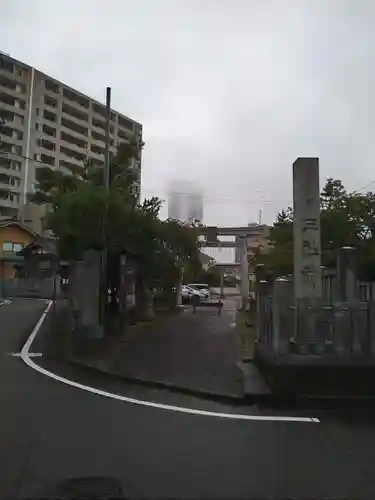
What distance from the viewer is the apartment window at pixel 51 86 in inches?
3023

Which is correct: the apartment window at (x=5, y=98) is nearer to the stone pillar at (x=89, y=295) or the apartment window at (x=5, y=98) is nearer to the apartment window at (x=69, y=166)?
the apartment window at (x=69, y=166)

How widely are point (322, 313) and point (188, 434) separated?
11.1ft

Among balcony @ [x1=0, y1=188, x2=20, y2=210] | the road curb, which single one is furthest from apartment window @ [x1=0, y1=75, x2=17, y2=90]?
the road curb

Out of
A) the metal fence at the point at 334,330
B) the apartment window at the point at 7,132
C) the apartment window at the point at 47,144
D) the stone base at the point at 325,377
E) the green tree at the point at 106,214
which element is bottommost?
the stone base at the point at 325,377

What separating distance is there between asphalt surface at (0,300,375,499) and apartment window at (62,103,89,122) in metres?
76.3

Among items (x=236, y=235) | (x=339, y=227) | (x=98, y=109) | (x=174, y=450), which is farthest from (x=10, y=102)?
(x=174, y=450)

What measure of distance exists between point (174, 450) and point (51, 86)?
257 feet

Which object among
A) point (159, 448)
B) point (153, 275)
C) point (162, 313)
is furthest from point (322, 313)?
point (162, 313)

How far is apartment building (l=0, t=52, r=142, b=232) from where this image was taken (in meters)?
69.7

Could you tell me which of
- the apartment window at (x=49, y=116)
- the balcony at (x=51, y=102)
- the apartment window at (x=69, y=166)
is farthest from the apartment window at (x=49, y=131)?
the apartment window at (x=69, y=166)

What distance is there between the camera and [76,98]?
8288cm

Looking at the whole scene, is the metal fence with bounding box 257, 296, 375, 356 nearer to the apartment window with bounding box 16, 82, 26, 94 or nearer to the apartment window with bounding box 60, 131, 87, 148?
the apartment window with bounding box 16, 82, 26, 94

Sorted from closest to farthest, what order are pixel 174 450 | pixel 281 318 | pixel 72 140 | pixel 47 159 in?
pixel 174 450, pixel 281 318, pixel 47 159, pixel 72 140

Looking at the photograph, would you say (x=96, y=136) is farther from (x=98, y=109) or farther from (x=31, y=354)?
(x=31, y=354)
